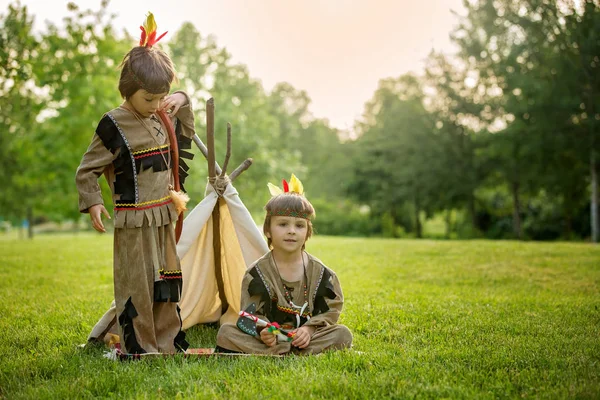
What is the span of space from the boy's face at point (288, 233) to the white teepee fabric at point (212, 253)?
0.53 m

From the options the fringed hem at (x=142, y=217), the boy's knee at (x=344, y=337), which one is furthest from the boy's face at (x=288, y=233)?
the fringed hem at (x=142, y=217)

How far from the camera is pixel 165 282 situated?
151 inches

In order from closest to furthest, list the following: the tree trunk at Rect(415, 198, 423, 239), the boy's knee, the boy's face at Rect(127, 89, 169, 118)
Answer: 1. the boy's face at Rect(127, 89, 169, 118)
2. the boy's knee
3. the tree trunk at Rect(415, 198, 423, 239)

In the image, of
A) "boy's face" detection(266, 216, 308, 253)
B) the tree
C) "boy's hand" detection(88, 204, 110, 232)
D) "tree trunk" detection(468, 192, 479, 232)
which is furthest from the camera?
the tree

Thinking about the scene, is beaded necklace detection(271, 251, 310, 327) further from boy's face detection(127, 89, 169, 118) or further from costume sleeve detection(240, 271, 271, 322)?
boy's face detection(127, 89, 169, 118)

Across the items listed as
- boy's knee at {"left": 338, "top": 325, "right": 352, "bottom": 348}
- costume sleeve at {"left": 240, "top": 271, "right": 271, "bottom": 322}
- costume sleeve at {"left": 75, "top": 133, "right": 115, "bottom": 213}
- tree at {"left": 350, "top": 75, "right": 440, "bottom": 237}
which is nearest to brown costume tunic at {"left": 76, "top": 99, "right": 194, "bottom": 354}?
costume sleeve at {"left": 75, "top": 133, "right": 115, "bottom": 213}

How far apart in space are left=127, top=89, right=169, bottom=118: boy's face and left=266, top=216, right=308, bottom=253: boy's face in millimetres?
1163

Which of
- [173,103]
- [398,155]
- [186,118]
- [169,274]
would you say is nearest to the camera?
[169,274]

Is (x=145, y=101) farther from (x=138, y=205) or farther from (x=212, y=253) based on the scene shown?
(x=212, y=253)

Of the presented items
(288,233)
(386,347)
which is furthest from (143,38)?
(386,347)

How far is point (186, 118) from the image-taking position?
164 inches

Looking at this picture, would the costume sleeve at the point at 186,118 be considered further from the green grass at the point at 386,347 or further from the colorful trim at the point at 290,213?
the green grass at the point at 386,347

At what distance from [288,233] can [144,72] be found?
4.85 ft

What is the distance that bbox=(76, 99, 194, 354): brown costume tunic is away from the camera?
12.1ft
